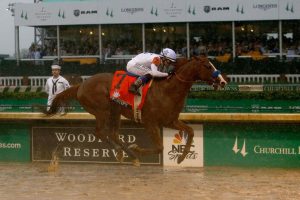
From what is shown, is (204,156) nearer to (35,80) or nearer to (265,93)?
(265,93)

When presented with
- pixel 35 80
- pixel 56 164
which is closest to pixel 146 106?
pixel 56 164

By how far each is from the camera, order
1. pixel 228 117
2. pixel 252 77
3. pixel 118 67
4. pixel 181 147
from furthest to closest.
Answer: pixel 118 67
pixel 252 77
pixel 181 147
pixel 228 117

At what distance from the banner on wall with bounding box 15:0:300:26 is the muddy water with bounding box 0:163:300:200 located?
38.6ft

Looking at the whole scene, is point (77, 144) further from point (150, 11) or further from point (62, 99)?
point (150, 11)

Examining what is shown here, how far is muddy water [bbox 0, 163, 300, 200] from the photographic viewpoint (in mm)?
8898

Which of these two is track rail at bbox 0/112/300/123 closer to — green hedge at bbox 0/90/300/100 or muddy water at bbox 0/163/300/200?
muddy water at bbox 0/163/300/200

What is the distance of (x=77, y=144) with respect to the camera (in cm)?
1254

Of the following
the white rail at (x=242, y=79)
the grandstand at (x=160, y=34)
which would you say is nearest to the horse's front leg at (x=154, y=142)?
the white rail at (x=242, y=79)

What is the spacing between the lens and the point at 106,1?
23969 millimetres

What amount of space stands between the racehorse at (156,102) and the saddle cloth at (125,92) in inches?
3.1

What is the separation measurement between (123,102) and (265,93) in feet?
12.6

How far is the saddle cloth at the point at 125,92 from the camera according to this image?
1002 cm

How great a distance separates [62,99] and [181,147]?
7.65 ft

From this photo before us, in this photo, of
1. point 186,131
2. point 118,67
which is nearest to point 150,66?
point 186,131
